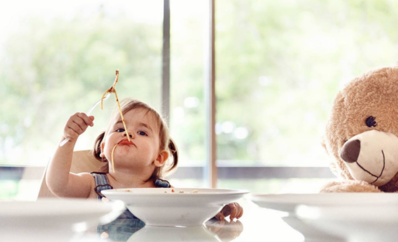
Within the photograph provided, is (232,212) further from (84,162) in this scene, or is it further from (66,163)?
(84,162)

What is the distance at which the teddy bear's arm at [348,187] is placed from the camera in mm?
926

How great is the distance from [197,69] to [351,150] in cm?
206

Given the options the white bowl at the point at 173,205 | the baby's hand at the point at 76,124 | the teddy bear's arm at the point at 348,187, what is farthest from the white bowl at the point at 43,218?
the teddy bear's arm at the point at 348,187

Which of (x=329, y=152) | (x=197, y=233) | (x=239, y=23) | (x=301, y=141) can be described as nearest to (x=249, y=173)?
(x=301, y=141)

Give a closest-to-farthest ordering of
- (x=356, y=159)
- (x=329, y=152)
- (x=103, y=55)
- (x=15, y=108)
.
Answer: (x=356, y=159), (x=329, y=152), (x=15, y=108), (x=103, y=55)

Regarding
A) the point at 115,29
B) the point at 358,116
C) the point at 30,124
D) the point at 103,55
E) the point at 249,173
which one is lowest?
the point at 249,173

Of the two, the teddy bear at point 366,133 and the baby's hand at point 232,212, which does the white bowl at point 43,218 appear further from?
the teddy bear at point 366,133

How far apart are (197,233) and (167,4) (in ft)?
8.31

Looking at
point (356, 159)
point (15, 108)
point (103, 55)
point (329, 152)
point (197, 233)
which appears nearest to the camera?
point (197, 233)

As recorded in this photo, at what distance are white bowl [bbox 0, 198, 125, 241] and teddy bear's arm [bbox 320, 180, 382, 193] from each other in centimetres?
68

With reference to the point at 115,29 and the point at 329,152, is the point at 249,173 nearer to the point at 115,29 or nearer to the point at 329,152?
the point at 115,29

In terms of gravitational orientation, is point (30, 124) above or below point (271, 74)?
below

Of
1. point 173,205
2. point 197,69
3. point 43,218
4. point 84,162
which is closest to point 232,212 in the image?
point 173,205

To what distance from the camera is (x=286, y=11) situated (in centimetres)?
330
